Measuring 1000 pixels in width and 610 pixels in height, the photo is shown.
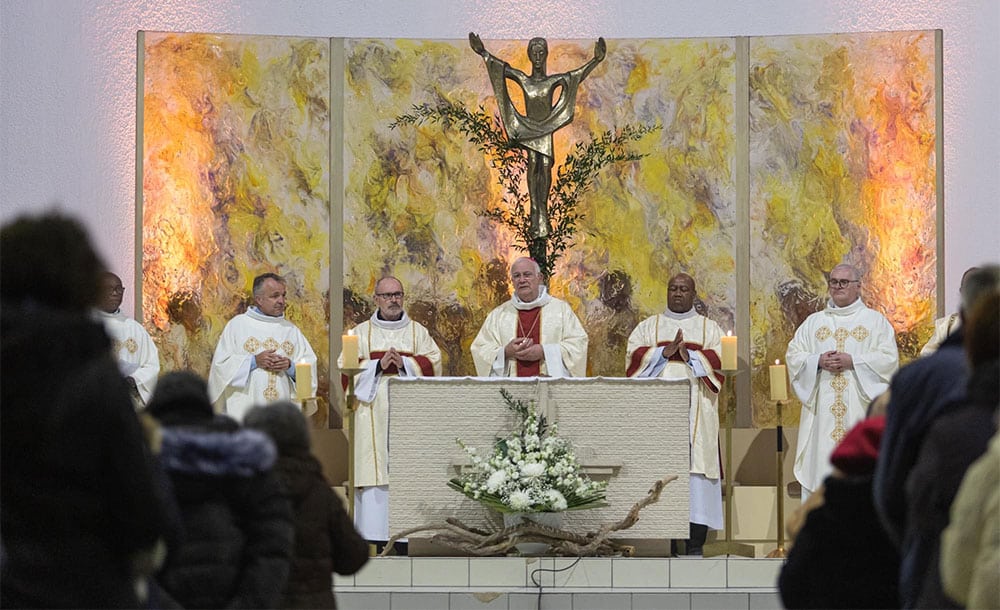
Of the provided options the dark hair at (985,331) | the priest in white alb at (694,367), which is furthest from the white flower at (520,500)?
the dark hair at (985,331)

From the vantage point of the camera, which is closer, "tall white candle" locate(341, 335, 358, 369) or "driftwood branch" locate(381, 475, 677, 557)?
"driftwood branch" locate(381, 475, 677, 557)

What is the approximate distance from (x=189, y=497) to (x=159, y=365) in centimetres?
728

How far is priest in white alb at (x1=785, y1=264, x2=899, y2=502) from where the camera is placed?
35.0ft

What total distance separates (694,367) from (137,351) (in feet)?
13.2

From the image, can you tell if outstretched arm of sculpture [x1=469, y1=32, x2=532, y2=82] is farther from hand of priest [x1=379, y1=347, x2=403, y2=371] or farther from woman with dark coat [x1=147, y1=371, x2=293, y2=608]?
woman with dark coat [x1=147, y1=371, x2=293, y2=608]

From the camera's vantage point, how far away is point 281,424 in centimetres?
440

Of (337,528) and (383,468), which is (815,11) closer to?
(383,468)

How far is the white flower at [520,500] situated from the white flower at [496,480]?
0.09 m

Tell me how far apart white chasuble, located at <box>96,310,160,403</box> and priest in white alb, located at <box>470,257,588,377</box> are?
7.71 feet

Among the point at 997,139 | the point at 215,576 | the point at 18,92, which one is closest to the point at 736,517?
the point at 997,139

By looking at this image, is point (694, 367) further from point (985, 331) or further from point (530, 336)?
point (985, 331)

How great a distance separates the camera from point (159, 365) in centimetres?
1105

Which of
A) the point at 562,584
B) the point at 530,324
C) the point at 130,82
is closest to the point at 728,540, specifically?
the point at 562,584

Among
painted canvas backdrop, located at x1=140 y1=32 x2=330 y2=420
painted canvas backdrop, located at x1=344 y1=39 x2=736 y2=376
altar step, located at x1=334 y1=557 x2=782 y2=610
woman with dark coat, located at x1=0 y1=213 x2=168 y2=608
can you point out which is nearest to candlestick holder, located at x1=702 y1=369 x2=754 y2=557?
altar step, located at x1=334 y1=557 x2=782 y2=610
